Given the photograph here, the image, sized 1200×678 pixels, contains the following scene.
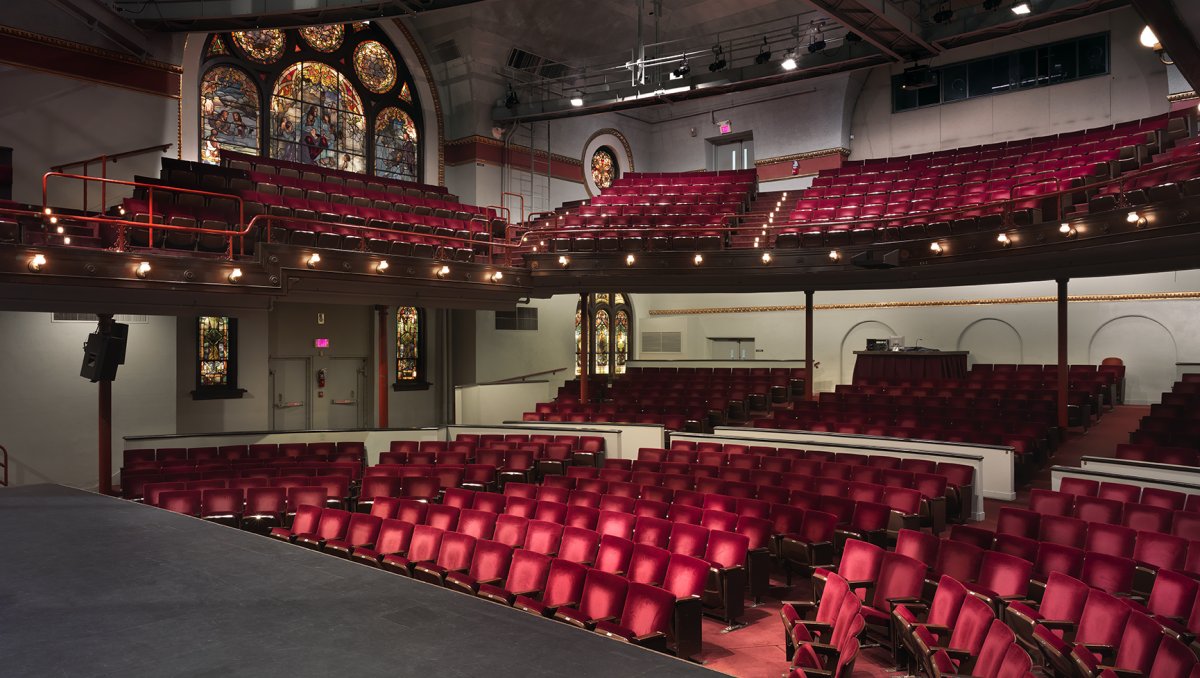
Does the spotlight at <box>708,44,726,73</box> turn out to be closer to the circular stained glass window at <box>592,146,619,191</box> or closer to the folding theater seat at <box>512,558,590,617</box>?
the circular stained glass window at <box>592,146,619,191</box>

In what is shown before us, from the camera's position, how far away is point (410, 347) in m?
16.9

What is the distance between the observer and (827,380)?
1814cm

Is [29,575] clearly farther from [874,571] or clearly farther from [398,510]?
[874,571]

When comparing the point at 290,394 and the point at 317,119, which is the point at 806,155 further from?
the point at 290,394

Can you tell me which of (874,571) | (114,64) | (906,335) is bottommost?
(874,571)

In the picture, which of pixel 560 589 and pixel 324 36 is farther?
pixel 324 36

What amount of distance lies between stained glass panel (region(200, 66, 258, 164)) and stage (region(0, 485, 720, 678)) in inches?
506

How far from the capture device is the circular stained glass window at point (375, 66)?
1744cm

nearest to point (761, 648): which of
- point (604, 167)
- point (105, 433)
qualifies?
point (105, 433)

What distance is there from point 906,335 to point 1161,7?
10554 millimetres

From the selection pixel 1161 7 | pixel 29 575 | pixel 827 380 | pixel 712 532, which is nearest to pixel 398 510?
pixel 712 532

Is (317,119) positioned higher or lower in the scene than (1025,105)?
lower

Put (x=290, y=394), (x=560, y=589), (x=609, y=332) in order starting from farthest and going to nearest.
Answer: (x=609, y=332) < (x=290, y=394) < (x=560, y=589)

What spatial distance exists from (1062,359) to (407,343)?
1225cm
